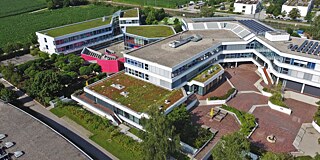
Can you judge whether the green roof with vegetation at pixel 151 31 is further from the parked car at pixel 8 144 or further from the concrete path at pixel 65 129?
the parked car at pixel 8 144

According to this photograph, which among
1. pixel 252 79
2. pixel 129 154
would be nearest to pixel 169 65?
pixel 129 154

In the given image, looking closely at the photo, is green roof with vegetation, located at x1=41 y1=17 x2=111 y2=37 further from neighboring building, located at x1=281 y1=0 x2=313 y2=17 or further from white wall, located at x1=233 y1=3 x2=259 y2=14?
neighboring building, located at x1=281 y1=0 x2=313 y2=17

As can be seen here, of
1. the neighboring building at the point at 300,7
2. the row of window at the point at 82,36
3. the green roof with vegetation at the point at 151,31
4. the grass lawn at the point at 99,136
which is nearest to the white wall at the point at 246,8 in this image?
the neighboring building at the point at 300,7

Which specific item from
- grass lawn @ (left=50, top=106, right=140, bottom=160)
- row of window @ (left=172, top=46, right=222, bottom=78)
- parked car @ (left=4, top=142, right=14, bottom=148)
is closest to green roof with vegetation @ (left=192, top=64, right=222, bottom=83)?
row of window @ (left=172, top=46, right=222, bottom=78)

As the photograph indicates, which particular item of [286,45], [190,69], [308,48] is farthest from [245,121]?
[308,48]

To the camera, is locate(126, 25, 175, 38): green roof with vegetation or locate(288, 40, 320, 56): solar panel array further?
locate(126, 25, 175, 38): green roof with vegetation

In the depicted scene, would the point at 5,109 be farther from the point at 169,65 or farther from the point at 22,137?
the point at 169,65
